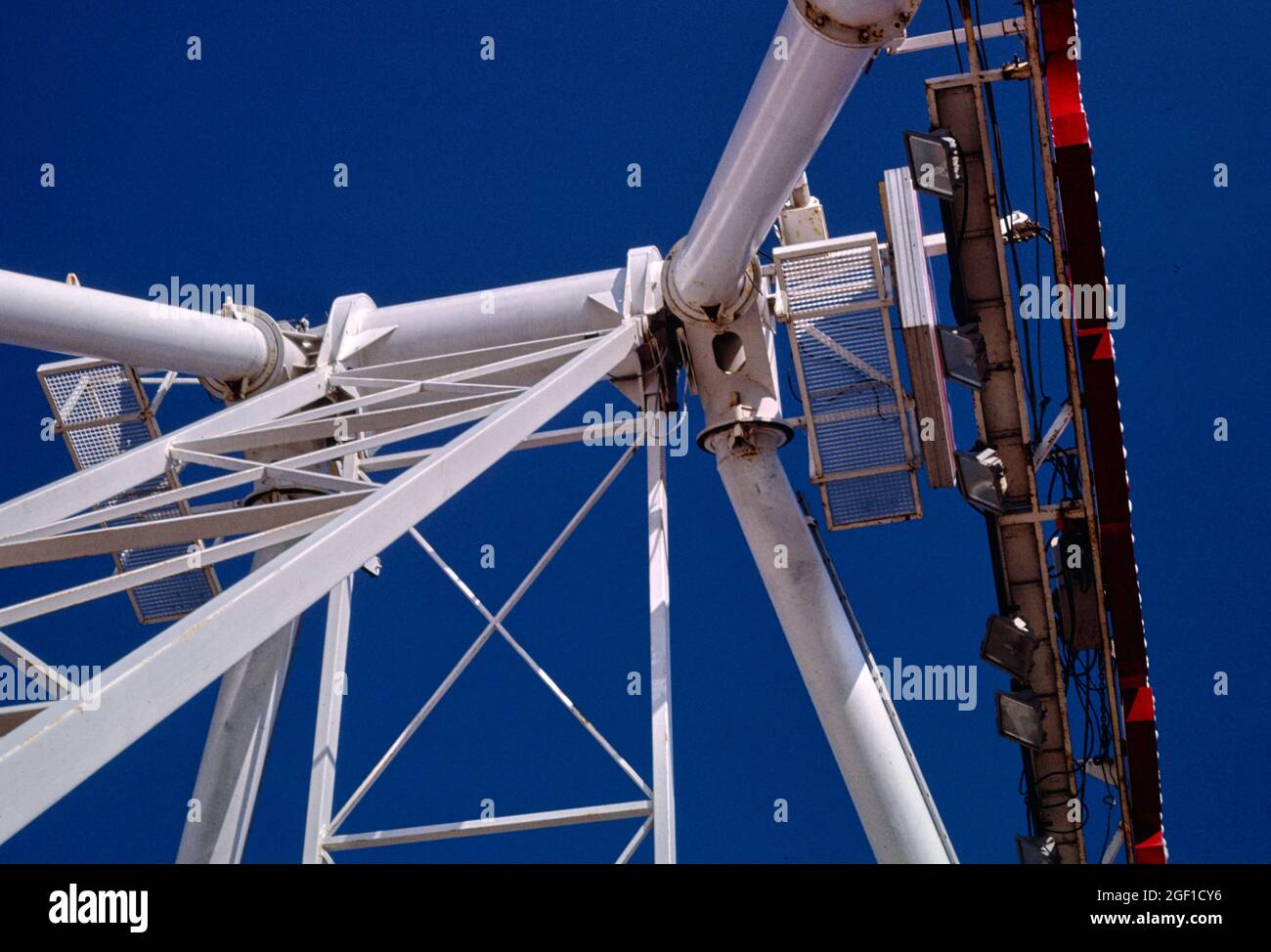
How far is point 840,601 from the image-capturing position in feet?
58.4

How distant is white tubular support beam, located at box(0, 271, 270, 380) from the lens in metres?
14.3

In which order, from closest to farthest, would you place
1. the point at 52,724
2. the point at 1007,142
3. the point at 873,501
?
the point at 52,724, the point at 873,501, the point at 1007,142

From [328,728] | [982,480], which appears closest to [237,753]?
[328,728]

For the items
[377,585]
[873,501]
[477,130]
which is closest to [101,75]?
[477,130]

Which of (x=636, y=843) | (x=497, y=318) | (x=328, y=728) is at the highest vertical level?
(x=497, y=318)

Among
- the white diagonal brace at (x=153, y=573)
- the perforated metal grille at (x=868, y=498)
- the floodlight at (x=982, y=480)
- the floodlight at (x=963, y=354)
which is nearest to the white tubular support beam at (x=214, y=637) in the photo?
the white diagonal brace at (x=153, y=573)

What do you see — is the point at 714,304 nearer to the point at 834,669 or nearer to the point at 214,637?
the point at 834,669

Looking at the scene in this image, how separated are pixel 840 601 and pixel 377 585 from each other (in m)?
20.6

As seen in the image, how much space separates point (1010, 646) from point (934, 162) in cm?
561

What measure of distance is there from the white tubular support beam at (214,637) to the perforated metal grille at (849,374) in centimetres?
526

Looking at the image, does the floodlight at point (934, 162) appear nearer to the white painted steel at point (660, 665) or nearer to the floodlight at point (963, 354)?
the floodlight at point (963, 354)

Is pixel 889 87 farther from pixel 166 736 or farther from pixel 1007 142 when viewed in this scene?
pixel 166 736

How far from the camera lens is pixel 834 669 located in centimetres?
1728
